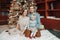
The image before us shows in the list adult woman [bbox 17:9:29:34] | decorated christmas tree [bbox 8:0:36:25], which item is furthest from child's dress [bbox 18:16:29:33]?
decorated christmas tree [bbox 8:0:36:25]

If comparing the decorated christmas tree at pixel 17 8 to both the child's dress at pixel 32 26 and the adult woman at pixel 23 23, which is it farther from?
the child's dress at pixel 32 26

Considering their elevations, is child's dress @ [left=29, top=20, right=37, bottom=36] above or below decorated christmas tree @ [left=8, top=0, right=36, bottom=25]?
below

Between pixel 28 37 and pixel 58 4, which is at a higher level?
pixel 58 4

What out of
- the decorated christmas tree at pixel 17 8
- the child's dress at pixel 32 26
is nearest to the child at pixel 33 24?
the child's dress at pixel 32 26

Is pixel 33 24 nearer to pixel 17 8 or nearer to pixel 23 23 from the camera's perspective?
pixel 23 23

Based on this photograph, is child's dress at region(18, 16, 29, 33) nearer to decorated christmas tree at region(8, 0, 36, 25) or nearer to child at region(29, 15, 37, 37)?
child at region(29, 15, 37, 37)

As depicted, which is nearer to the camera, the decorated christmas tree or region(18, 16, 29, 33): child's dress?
region(18, 16, 29, 33): child's dress

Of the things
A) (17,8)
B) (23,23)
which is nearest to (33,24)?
(23,23)

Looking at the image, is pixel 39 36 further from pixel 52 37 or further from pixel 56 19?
pixel 56 19

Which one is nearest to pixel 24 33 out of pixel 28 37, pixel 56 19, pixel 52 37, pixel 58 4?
pixel 28 37

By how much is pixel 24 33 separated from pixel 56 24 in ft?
3.75

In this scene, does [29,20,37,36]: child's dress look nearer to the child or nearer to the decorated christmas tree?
the child

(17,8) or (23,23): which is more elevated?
(17,8)

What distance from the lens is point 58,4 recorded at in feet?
12.5
